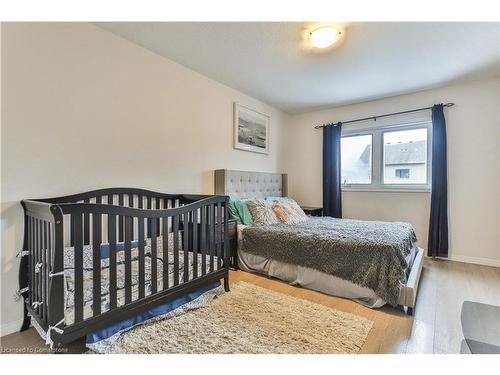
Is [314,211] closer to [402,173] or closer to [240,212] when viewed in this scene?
[402,173]

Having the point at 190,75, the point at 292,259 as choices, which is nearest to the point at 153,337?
the point at 292,259

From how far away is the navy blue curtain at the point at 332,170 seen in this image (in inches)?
153

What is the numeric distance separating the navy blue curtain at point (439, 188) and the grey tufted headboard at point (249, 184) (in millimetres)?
2060

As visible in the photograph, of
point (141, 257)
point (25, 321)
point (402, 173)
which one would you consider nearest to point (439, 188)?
point (402, 173)

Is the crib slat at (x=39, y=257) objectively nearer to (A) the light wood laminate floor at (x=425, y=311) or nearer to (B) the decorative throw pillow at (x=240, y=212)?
(A) the light wood laminate floor at (x=425, y=311)

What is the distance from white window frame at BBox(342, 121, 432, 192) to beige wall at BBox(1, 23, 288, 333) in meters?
2.33

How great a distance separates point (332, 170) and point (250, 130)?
1449 mm

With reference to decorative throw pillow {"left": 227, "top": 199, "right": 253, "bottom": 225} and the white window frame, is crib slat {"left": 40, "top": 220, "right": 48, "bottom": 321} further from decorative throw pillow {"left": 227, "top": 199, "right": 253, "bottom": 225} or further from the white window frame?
the white window frame

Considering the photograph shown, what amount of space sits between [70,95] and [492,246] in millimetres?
4571

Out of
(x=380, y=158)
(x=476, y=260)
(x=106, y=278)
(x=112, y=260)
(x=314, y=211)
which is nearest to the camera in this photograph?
(x=112, y=260)

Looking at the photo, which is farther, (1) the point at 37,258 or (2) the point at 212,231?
(2) the point at 212,231

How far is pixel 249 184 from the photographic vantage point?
11.3ft

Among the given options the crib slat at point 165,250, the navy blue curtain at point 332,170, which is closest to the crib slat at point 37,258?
the crib slat at point 165,250
